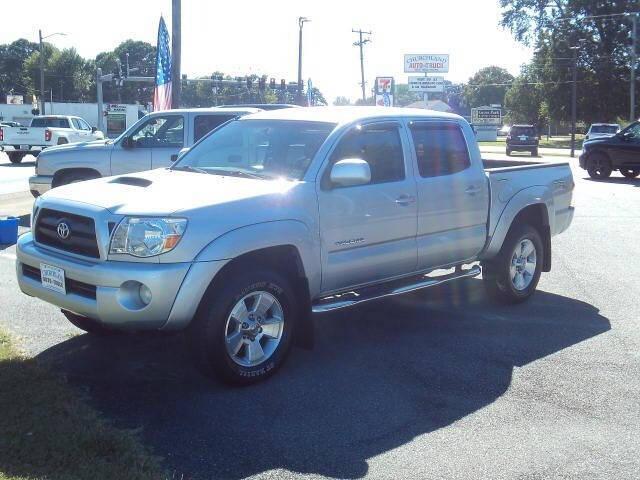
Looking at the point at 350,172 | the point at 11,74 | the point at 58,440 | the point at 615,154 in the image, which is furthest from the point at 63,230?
the point at 11,74

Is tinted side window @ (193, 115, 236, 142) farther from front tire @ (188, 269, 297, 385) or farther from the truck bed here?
front tire @ (188, 269, 297, 385)

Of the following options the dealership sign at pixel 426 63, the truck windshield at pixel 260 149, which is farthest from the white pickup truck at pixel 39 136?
the dealership sign at pixel 426 63

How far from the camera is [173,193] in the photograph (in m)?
5.34

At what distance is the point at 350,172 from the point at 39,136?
2758 cm

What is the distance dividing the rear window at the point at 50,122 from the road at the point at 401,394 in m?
25.0

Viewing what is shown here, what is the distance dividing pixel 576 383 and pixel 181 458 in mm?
2915

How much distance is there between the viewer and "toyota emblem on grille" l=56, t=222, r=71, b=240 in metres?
5.27

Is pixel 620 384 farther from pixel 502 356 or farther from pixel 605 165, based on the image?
pixel 605 165

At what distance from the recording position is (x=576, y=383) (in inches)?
219

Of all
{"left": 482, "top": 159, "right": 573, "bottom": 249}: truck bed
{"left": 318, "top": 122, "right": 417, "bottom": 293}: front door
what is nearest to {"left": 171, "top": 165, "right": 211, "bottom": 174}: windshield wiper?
{"left": 318, "top": 122, "right": 417, "bottom": 293}: front door

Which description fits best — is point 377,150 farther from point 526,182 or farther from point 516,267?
point 516,267

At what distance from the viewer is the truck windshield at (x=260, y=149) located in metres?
5.96

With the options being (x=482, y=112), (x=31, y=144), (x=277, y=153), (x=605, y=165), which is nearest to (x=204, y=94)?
(x=482, y=112)

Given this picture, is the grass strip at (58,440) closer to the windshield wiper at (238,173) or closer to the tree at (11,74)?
the windshield wiper at (238,173)
